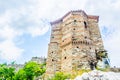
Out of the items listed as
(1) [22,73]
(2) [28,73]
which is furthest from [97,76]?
(1) [22,73]

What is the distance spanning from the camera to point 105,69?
142 feet

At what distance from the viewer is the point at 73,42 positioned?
45875 mm

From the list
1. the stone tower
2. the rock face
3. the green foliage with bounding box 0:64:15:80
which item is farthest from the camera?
the stone tower

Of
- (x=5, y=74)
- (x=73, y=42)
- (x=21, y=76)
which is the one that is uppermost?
(x=73, y=42)

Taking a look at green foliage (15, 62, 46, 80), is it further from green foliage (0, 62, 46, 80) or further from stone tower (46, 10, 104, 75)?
stone tower (46, 10, 104, 75)

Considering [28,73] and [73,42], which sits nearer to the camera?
[28,73]

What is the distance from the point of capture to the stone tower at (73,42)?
144ft

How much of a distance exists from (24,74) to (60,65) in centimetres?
1024

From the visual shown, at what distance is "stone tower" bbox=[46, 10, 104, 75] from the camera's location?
43969 millimetres

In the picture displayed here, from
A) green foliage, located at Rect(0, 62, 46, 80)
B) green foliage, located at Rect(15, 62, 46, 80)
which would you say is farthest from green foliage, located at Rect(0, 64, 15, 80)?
green foliage, located at Rect(15, 62, 46, 80)

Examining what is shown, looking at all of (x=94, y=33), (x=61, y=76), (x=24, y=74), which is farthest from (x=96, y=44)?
(x=24, y=74)

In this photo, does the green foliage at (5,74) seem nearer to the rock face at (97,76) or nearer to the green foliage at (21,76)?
the green foliage at (21,76)

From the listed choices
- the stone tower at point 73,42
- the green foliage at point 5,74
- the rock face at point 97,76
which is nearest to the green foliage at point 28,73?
the green foliage at point 5,74

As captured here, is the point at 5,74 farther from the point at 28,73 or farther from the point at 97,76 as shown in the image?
the point at 97,76
